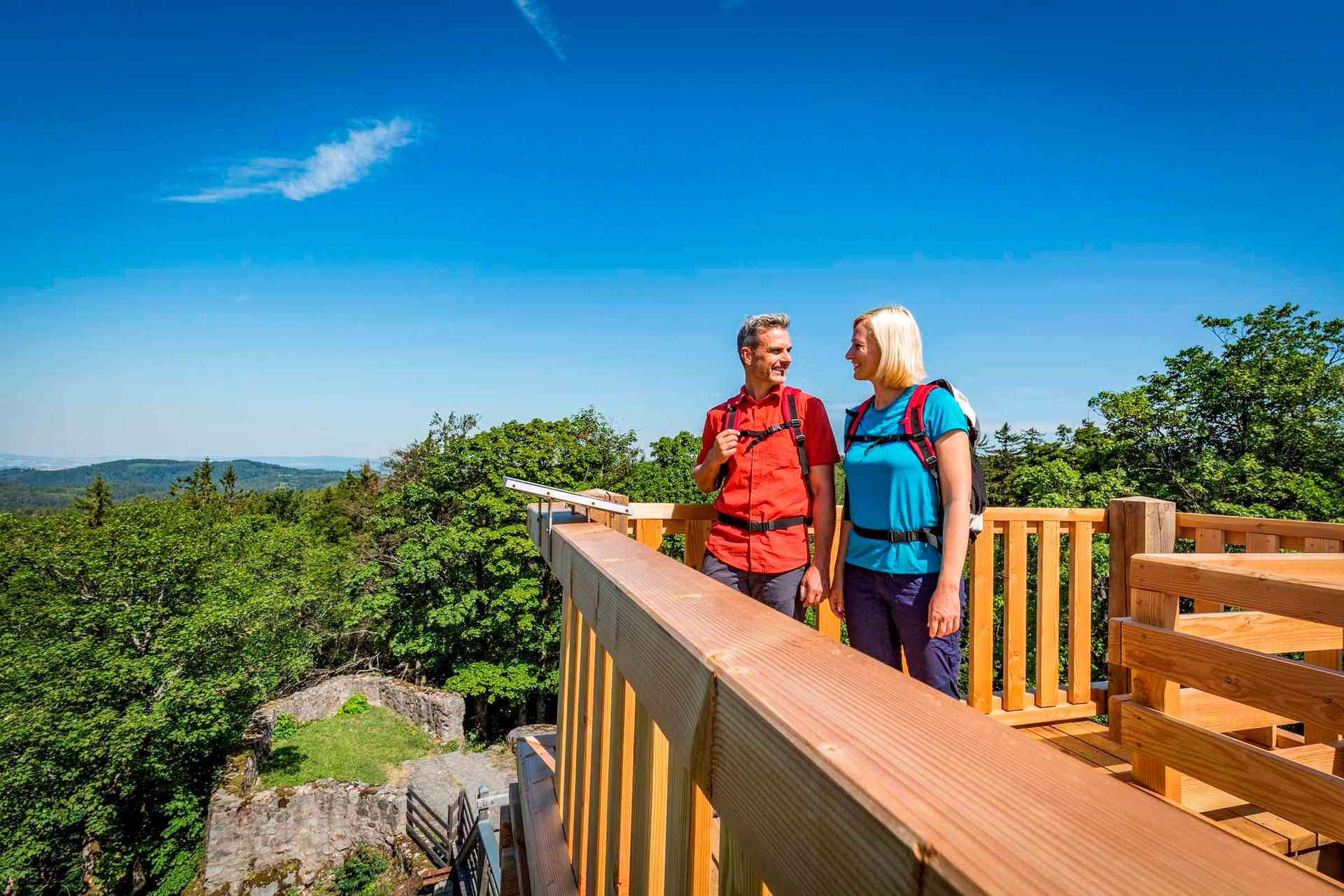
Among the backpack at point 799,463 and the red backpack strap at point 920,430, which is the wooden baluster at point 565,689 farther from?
the red backpack strap at point 920,430

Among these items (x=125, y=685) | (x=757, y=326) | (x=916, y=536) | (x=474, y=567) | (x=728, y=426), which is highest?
(x=757, y=326)

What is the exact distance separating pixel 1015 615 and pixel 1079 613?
0.47 m

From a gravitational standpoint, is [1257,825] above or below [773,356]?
below

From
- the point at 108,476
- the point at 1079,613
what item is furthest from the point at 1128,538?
the point at 108,476

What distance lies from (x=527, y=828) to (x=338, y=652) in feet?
97.2

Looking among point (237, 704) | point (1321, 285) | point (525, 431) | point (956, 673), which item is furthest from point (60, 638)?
point (1321, 285)

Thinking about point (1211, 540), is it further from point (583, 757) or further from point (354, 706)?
point (354, 706)

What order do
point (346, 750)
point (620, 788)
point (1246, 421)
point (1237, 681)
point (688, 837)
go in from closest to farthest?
point (688, 837) → point (620, 788) → point (1237, 681) → point (1246, 421) → point (346, 750)

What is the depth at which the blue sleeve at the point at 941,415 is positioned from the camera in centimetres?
232

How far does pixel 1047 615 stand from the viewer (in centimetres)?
345

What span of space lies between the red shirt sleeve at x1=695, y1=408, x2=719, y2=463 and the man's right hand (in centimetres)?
17


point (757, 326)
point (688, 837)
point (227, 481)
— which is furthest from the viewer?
point (227, 481)

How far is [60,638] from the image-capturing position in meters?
17.5

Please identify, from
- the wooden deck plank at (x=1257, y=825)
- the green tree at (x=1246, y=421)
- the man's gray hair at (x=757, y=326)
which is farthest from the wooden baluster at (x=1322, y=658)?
the green tree at (x=1246, y=421)
